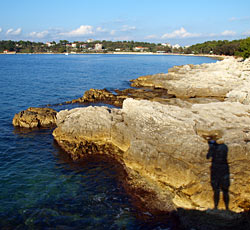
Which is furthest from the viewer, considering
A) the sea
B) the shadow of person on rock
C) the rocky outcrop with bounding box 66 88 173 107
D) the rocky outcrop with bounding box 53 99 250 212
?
the rocky outcrop with bounding box 66 88 173 107

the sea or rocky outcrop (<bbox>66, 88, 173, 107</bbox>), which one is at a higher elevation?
rocky outcrop (<bbox>66, 88, 173, 107</bbox>)

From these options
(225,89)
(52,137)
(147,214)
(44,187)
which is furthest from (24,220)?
(225,89)

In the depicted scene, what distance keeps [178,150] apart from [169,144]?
0.76m

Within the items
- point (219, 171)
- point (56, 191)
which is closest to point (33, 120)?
point (56, 191)

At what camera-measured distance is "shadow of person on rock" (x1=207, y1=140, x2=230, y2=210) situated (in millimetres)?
12383

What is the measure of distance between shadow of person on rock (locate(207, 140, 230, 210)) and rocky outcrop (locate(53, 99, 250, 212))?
12cm

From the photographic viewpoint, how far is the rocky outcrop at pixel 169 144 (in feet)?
42.0

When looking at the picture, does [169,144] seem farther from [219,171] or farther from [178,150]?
[219,171]

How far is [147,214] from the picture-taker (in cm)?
1244

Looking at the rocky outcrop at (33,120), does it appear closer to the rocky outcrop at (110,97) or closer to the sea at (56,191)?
the sea at (56,191)

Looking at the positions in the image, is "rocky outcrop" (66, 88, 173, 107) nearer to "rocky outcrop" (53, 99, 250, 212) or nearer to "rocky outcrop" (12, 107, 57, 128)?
"rocky outcrop" (12, 107, 57, 128)

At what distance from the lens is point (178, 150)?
14531 millimetres

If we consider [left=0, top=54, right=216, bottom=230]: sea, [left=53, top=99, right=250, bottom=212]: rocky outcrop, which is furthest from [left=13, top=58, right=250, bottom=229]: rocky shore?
[left=0, top=54, right=216, bottom=230]: sea

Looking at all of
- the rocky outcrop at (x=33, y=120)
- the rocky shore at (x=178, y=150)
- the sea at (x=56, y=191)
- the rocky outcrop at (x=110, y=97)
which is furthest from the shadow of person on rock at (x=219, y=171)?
the rocky outcrop at (x=110, y=97)
